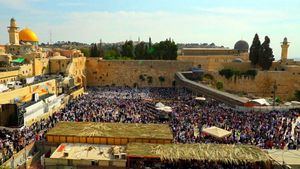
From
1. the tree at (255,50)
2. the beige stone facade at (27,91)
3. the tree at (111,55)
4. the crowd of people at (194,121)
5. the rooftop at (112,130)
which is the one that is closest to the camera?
the rooftop at (112,130)

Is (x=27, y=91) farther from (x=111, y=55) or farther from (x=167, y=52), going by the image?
(x=111, y=55)

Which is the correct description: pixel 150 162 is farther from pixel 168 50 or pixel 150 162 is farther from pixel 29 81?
pixel 168 50

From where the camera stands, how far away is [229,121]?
1823cm

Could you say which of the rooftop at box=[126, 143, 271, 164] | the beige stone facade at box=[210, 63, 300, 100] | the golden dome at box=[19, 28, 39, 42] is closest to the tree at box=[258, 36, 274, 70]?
the beige stone facade at box=[210, 63, 300, 100]

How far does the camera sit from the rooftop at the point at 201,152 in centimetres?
1184

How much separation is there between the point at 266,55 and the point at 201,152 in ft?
106

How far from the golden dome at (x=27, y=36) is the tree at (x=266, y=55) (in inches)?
1387

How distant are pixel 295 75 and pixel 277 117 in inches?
912

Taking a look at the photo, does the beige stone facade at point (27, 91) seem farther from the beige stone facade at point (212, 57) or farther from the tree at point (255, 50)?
the tree at point (255, 50)

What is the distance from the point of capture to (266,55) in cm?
4066

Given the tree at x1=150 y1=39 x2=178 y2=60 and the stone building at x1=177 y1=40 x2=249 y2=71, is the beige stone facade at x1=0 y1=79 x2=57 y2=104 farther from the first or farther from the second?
→ the stone building at x1=177 y1=40 x2=249 y2=71

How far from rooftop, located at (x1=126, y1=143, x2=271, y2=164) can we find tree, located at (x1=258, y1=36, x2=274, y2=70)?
3078 centimetres

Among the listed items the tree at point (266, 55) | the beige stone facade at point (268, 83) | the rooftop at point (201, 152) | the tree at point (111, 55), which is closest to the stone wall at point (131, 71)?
the tree at point (111, 55)

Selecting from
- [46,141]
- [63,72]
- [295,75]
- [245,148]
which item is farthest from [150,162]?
[295,75]
